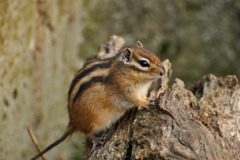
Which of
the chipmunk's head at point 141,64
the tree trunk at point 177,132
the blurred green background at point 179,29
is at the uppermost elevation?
the blurred green background at point 179,29

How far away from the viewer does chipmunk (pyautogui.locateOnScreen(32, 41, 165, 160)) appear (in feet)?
11.4

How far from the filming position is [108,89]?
3615 millimetres

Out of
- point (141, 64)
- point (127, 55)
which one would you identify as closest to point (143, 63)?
point (141, 64)

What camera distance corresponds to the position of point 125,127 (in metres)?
3.21

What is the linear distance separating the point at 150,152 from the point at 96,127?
3.56ft

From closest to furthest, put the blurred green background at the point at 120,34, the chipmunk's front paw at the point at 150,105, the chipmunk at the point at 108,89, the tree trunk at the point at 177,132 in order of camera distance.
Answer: the tree trunk at the point at 177,132 → the chipmunk's front paw at the point at 150,105 → the chipmunk at the point at 108,89 → the blurred green background at the point at 120,34

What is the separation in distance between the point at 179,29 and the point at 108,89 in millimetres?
3326

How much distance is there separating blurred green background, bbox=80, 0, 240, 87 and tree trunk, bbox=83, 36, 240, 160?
10.0 feet

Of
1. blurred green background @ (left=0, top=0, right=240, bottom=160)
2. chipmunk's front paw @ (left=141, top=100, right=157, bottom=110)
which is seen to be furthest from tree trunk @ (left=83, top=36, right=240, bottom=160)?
blurred green background @ (left=0, top=0, right=240, bottom=160)

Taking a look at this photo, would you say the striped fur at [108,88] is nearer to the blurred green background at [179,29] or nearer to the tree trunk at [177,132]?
the tree trunk at [177,132]

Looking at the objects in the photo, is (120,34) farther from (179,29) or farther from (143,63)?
(143,63)

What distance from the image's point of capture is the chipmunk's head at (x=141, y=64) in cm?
350

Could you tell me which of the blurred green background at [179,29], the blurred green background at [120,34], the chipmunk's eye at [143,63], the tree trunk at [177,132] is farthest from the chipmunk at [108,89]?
the blurred green background at [179,29]

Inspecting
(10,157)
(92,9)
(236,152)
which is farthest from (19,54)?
(236,152)
